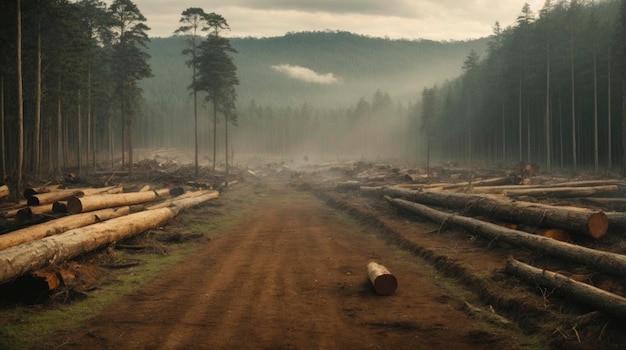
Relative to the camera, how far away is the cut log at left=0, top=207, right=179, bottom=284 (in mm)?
8969

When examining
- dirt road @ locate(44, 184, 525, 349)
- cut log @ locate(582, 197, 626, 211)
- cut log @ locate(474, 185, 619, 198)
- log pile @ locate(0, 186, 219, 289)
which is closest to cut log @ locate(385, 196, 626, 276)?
dirt road @ locate(44, 184, 525, 349)

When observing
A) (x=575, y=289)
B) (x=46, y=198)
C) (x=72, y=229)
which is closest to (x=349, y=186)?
(x=46, y=198)

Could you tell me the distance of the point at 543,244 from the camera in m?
10.9

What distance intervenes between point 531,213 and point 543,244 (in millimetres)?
2457

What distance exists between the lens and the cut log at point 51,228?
11052 mm

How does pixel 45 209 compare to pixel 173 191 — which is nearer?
pixel 45 209

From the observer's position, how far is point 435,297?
9984 millimetres

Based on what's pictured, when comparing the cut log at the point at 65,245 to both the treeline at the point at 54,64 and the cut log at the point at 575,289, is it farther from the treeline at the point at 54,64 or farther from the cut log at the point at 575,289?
the treeline at the point at 54,64

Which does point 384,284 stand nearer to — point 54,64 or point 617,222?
point 617,222

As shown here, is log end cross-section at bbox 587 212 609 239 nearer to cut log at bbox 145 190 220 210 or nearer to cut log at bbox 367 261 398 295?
cut log at bbox 367 261 398 295

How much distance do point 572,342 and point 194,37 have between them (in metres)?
44.3

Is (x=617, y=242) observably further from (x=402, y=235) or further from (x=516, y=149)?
(x=516, y=149)

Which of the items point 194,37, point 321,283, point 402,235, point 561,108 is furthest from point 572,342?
point 561,108

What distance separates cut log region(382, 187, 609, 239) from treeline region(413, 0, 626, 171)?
28472 mm
